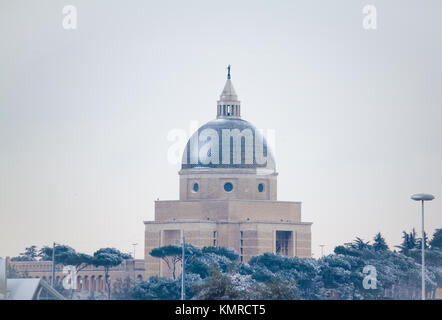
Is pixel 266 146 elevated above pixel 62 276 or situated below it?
above

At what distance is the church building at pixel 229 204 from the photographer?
115 meters

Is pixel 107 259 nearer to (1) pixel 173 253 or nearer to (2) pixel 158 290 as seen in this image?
(1) pixel 173 253

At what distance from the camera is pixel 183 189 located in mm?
119062

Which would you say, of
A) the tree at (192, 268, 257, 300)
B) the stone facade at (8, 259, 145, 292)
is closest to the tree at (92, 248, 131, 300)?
the stone facade at (8, 259, 145, 292)

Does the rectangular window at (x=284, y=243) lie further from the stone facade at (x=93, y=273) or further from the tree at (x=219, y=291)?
Result: the tree at (x=219, y=291)

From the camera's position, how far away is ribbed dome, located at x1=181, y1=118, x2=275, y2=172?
384 feet

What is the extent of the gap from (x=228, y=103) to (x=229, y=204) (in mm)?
9589

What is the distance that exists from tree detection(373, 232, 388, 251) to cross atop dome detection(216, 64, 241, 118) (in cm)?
1578

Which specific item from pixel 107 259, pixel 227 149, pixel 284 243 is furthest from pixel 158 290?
pixel 227 149

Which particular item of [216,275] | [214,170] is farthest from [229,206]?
[216,275]

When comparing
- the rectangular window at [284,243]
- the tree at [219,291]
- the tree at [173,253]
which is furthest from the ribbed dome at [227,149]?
the tree at [219,291]

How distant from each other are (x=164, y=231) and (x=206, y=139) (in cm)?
810
